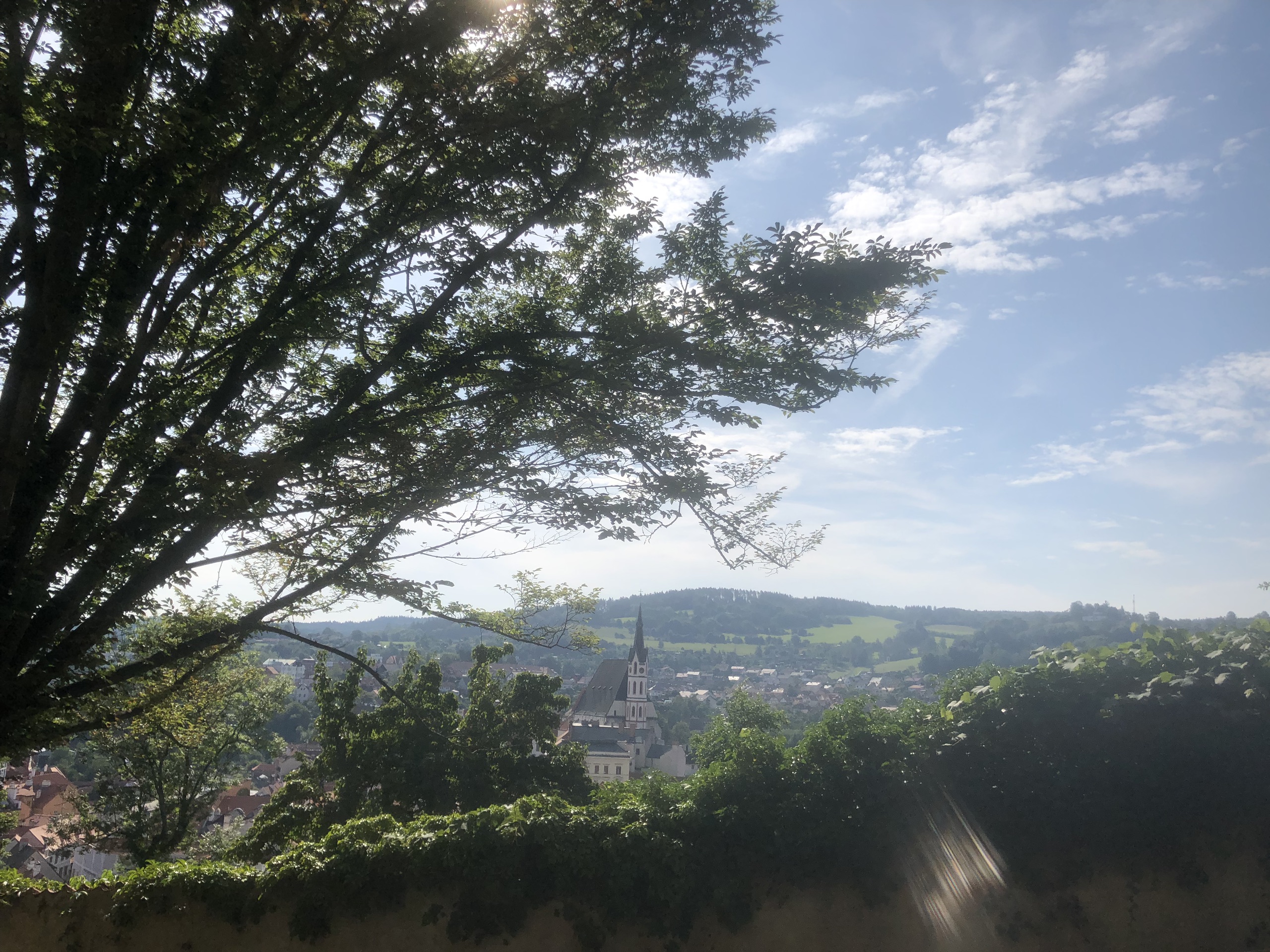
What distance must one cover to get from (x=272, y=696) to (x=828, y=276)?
1364 cm

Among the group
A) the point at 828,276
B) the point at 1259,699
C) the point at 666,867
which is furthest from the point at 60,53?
the point at 1259,699

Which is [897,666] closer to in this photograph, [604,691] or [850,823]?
[604,691]

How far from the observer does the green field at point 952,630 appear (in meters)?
111

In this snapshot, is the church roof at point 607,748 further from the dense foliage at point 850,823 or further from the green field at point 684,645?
the green field at point 684,645

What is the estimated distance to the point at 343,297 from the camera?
195 inches

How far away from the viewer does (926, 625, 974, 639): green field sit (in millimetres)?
110812

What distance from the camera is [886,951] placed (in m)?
5.61

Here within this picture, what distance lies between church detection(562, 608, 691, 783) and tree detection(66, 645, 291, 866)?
25021 mm

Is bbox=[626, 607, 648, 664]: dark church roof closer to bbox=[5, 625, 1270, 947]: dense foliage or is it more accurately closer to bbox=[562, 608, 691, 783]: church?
bbox=[562, 608, 691, 783]: church

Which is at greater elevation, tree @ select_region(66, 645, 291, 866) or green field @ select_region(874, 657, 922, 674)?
tree @ select_region(66, 645, 291, 866)

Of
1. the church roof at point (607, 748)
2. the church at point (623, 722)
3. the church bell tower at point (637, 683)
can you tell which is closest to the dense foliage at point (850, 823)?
the church at point (623, 722)

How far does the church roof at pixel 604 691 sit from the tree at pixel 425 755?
48.8m

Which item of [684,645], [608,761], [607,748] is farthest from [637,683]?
[684,645]

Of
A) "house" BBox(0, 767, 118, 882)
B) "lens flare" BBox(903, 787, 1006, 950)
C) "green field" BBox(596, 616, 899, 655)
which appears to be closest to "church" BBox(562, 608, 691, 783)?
"house" BBox(0, 767, 118, 882)
